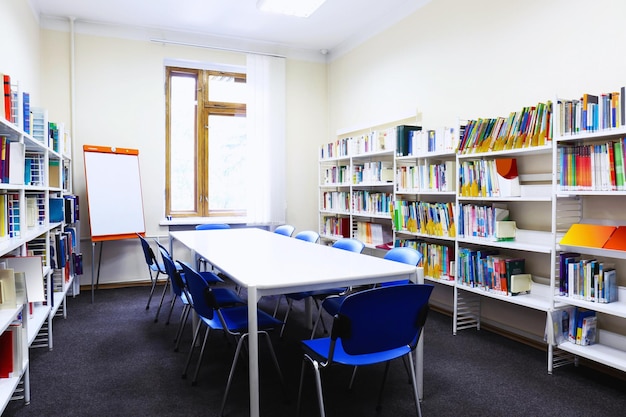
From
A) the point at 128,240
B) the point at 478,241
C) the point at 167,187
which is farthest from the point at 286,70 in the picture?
the point at 478,241

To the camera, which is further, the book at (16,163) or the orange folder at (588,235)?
the orange folder at (588,235)

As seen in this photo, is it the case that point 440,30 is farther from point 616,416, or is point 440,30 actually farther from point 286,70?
point 616,416

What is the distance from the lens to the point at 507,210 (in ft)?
11.8

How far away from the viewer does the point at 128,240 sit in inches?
224

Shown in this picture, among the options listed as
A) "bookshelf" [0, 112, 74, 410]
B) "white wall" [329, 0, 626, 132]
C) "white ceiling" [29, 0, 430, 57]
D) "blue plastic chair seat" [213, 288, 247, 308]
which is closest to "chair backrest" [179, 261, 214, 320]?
"blue plastic chair seat" [213, 288, 247, 308]

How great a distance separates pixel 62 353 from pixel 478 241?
3396mm

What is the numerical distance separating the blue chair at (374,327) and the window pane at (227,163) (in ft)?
14.7

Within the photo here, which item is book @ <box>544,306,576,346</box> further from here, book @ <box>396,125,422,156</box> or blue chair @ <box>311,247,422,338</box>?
book @ <box>396,125,422,156</box>

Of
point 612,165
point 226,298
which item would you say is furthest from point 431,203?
point 226,298

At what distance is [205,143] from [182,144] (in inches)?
12.5

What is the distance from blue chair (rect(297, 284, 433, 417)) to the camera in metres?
1.87

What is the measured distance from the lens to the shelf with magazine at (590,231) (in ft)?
8.63

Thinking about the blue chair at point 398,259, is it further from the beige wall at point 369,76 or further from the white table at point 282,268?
the beige wall at point 369,76

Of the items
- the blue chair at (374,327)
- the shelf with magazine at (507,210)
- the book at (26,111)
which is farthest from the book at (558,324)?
the book at (26,111)
